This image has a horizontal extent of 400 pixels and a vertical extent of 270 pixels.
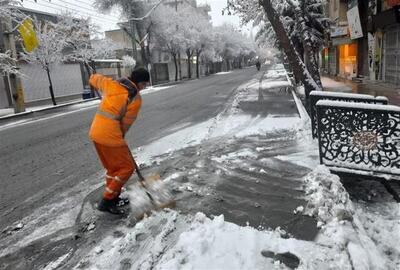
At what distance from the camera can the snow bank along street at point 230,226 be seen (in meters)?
3.44

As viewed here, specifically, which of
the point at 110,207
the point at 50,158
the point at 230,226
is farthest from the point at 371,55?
the point at 110,207

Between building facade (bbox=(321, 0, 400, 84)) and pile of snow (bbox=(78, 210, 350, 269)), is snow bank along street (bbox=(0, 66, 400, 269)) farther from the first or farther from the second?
building facade (bbox=(321, 0, 400, 84))

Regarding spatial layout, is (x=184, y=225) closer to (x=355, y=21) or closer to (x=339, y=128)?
(x=339, y=128)

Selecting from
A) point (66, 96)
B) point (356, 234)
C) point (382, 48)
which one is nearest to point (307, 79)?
point (356, 234)

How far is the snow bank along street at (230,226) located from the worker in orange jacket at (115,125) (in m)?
0.39

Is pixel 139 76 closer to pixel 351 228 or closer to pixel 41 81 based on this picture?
pixel 351 228

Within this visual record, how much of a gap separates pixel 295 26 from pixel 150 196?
2072 cm

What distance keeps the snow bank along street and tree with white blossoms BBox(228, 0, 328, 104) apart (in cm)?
393

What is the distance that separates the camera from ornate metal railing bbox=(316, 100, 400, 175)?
483 cm

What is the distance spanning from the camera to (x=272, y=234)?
386 cm

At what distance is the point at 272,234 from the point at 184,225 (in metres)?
0.94

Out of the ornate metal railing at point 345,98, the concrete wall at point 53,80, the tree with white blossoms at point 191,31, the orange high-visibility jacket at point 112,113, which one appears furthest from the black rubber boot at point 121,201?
the tree with white blossoms at point 191,31

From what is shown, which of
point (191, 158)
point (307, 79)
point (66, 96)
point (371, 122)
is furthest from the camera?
point (66, 96)

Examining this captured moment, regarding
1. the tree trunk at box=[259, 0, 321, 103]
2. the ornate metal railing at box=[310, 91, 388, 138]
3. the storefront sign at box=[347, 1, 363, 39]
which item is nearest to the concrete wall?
the storefront sign at box=[347, 1, 363, 39]
